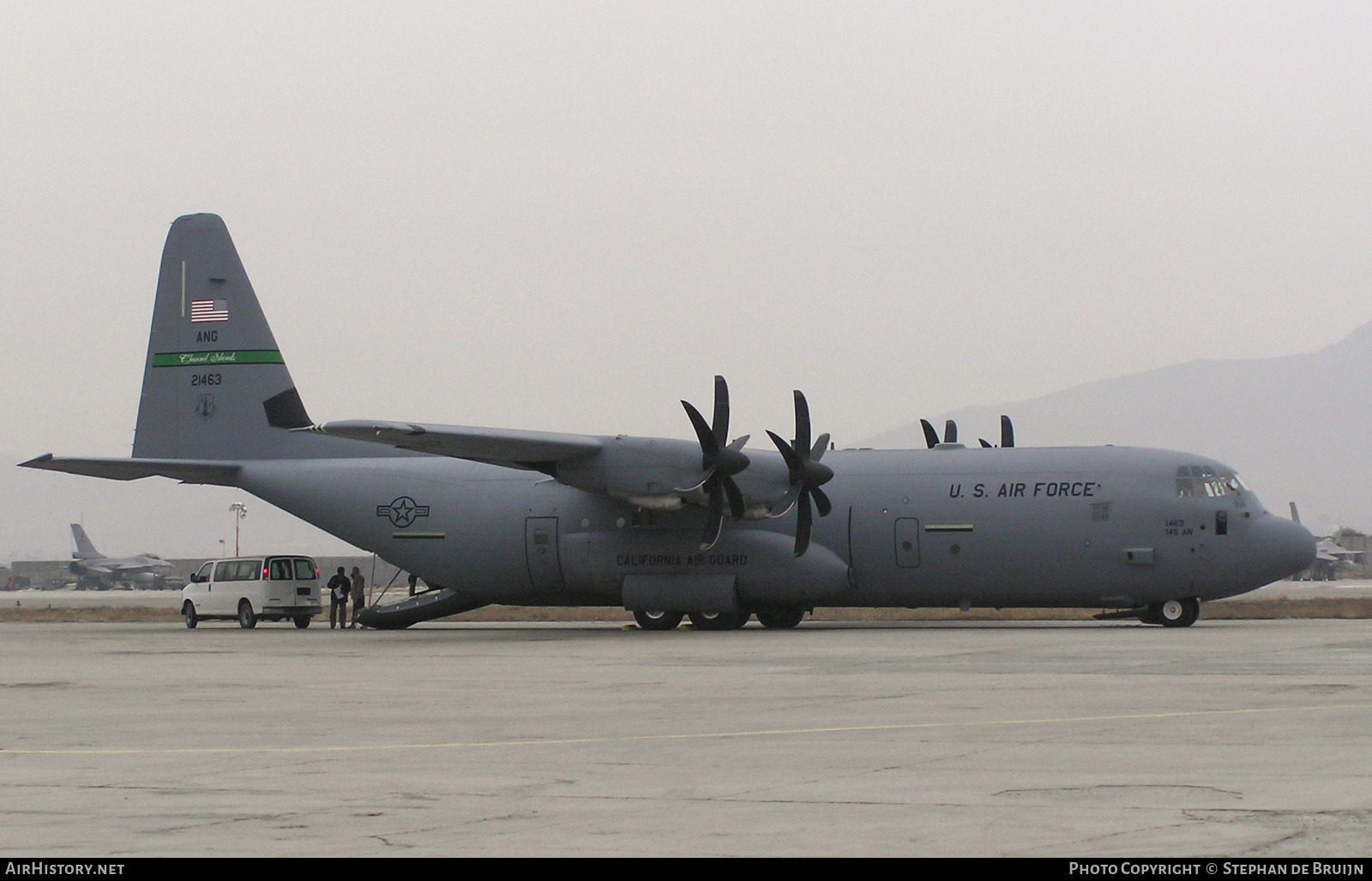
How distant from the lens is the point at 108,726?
44.7 ft

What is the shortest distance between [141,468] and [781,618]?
14591 mm

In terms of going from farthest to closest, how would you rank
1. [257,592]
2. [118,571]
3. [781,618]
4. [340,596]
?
1. [118,571]
2. [340,596]
3. [257,592]
4. [781,618]

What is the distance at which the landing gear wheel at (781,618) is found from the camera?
112ft

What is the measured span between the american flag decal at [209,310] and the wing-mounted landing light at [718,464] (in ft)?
44.9

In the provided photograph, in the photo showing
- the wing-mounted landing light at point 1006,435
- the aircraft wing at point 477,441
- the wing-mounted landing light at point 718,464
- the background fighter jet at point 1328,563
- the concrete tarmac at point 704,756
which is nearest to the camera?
the concrete tarmac at point 704,756

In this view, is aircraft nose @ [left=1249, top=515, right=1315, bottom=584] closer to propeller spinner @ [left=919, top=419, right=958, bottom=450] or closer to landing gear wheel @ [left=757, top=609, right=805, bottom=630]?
propeller spinner @ [left=919, top=419, right=958, bottom=450]

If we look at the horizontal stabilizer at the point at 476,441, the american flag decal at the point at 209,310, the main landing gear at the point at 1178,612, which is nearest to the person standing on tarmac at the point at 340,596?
the american flag decal at the point at 209,310

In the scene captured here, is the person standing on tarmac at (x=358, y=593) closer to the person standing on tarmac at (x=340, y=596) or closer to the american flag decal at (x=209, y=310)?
the person standing on tarmac at (x=340, y=596)

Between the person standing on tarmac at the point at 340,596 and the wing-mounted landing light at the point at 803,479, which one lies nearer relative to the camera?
the wing-mounted landing light at the point at 803,479

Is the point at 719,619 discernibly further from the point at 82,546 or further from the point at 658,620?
the point at 82,546

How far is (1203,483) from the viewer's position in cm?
3062

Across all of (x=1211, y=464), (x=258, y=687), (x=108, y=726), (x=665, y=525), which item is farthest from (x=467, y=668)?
(x=1211, y=464)

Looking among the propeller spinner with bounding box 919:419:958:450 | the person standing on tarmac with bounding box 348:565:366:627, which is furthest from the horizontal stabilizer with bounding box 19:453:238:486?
the propeller spinner with bounding box 919:419:958:450

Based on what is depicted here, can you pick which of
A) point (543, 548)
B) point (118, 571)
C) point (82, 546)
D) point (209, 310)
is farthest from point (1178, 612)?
point (82, 546)
